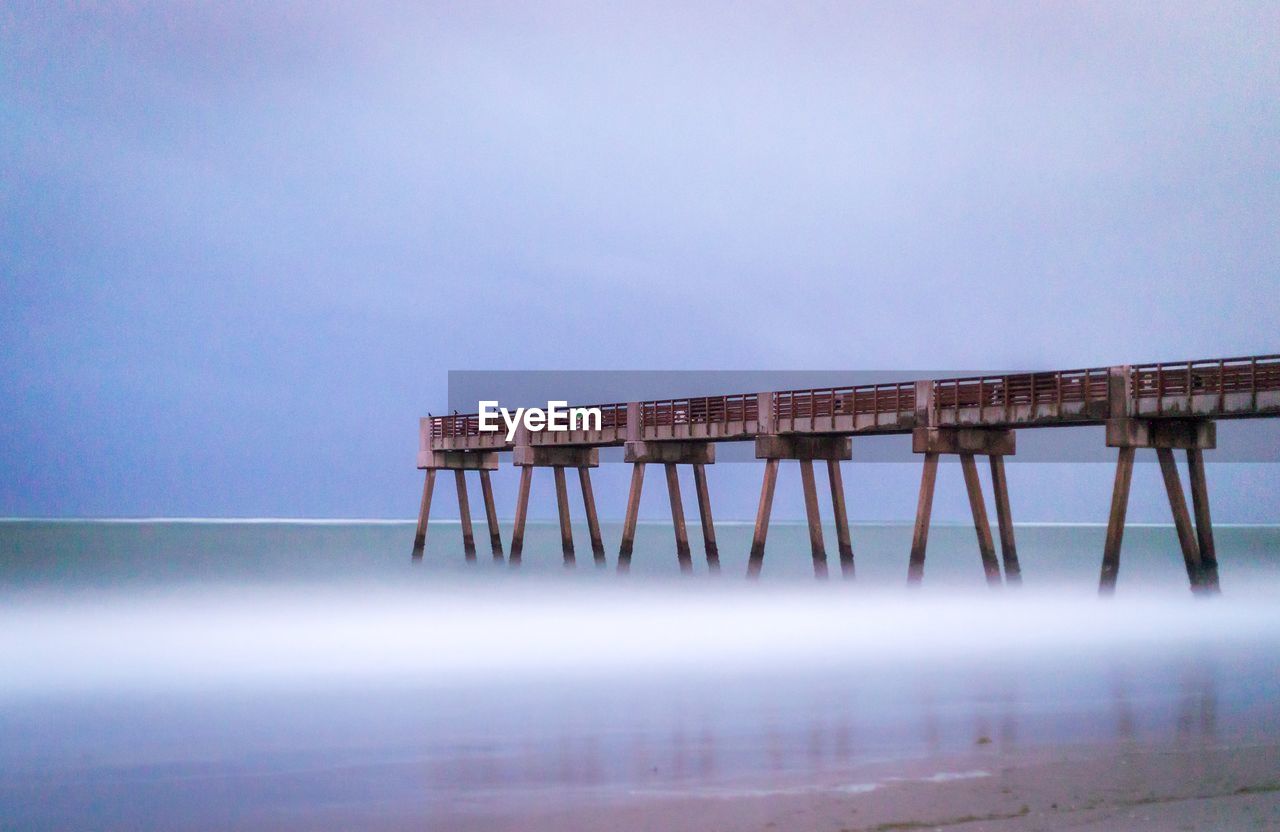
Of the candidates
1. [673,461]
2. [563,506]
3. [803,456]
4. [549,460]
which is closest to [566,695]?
[803,456]

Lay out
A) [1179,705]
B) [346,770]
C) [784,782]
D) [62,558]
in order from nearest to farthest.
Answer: [784,782]
[346,770]
[1179,705]
[62,558]

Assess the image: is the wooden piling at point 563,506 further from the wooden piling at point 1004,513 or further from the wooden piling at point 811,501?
the wooden piling at point 1004,513

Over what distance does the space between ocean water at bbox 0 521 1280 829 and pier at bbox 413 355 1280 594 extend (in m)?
1.82

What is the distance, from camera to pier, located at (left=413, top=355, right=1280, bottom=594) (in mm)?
24266

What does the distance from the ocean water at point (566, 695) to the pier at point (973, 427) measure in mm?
1821

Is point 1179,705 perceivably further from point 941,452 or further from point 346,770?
point 941,452

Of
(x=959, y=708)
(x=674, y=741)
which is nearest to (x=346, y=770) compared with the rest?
(x=674, y=741)

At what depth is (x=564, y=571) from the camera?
1748 inches

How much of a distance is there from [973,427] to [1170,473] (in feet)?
13.5

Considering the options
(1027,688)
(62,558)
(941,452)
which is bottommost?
(62,558)

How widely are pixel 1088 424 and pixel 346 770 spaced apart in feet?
61.2

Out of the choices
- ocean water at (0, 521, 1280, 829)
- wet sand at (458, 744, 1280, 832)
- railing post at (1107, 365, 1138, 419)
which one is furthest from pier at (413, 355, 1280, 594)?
wet sand at (458, 744, 1280, 832)

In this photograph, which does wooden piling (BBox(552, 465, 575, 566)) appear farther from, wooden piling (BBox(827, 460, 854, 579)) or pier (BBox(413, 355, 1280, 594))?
wooden piling (BBox(827, 460, 854, 579))

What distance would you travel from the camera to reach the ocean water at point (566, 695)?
35.2 feet
